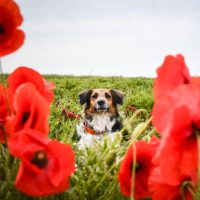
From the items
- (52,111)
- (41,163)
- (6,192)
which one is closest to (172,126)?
(41,163)

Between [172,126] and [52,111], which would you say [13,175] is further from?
[52,111]

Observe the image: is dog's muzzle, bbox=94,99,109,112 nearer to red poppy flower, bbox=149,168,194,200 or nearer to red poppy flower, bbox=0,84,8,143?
red poppy flower, bbox=0,84,8,143

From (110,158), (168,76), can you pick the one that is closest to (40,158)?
(110,158)

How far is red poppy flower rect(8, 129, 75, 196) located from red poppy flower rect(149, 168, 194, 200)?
0.17 metres

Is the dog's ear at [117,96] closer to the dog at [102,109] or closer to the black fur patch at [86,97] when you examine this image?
the dog at [102,109]

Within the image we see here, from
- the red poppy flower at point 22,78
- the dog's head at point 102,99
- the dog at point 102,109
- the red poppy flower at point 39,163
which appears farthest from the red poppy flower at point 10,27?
the dog's head at point 102,99

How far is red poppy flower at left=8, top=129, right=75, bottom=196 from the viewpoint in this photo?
2.81 feet

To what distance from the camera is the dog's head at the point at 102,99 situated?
685 cm

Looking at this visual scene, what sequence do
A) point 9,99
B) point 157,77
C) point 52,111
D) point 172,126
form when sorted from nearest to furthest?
point 172,126 → point 157,77 → point 9,99 → point 52,111

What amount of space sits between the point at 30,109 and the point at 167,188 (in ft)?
1.04

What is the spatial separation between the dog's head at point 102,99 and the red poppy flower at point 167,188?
5833mm

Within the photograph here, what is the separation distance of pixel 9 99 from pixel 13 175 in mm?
172

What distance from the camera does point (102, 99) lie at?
694 centimetres

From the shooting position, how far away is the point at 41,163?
0.91 m
